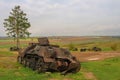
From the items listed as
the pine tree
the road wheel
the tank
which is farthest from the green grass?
the pine tree

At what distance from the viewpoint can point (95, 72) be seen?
973 inches

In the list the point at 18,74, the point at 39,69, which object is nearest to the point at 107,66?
the point at 39,69

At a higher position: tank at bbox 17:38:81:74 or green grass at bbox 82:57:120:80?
tank at bbox 17:38:81:74

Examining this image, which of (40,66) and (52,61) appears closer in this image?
(52,61)

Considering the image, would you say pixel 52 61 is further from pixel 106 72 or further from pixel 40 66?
pixel 106 72

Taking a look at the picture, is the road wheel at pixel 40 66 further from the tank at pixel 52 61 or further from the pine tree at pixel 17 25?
the pine tree at pixel 17 25

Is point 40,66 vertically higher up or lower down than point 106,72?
higher up

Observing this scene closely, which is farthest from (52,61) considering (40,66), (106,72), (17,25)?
(17,25)

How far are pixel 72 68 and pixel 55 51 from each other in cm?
182

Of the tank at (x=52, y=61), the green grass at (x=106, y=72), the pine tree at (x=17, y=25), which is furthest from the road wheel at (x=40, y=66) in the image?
the pine tree at (x=17, y=25)

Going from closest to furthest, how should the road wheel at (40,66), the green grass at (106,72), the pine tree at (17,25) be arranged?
the road wheel at (40,66)
the green grass at (106,72)
the pine tree at (17,25)

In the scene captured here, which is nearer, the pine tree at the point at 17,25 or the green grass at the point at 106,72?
the green grass at the point at 106,72

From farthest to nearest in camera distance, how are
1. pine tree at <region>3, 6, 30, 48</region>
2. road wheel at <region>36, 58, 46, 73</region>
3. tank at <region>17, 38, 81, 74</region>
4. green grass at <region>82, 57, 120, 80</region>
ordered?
pine tree at <region>3, 6, 30, 48</region> → green grass at <region>82, 57, 120, 80</region> → road wheel at <region>36, 58, 46, 73</region> → tank at <region>17, 38, 81, 74</region>

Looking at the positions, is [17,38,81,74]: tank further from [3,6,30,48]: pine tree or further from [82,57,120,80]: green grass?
A: [3,6,30,48]: pine tree
